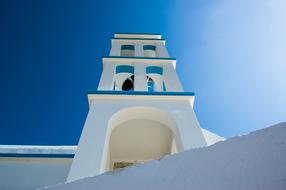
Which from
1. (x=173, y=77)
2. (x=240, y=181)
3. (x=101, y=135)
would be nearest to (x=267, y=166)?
(x=240, y=181)

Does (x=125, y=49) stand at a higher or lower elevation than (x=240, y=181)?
higher

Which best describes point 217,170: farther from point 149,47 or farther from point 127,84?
point 149,47

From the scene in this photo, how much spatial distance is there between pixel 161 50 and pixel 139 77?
291 cm

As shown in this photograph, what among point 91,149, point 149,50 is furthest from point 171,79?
point 149,50

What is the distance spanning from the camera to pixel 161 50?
32.0 ft

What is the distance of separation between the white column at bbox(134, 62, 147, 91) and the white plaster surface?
542 centimetres

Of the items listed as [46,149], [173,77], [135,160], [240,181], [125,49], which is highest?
[125,49]

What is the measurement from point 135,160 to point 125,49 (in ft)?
17.3

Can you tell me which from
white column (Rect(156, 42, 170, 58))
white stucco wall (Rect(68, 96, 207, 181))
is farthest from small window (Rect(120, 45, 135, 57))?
white stucco wall (Rect(68, 96, 207, 181))

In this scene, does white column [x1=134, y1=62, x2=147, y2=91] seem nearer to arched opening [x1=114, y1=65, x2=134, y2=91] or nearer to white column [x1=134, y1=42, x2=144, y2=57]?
arched opening [x1=114, y1=65, x2=134, y2=91]

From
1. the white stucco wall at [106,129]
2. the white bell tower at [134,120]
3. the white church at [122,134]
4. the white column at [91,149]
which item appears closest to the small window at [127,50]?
the white bell tower at [134,120]

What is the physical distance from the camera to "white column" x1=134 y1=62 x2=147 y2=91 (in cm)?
666

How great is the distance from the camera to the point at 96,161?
13.6 ft

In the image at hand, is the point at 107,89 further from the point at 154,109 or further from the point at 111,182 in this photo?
the point at 111,182
